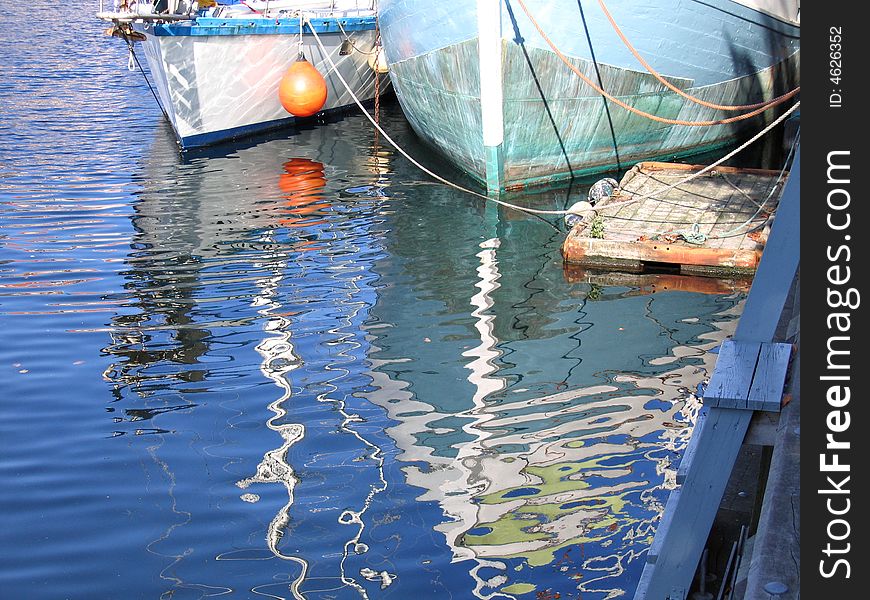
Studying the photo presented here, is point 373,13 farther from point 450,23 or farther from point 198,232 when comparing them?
point 198,232

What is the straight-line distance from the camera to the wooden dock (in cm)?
869

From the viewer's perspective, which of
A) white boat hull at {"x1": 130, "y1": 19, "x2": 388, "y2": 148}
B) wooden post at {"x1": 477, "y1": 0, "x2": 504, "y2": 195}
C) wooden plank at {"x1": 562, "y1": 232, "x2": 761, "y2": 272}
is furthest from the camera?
white boat hull at {"x1": 130, "y1": 19, "x2": 388, "y2": 148}

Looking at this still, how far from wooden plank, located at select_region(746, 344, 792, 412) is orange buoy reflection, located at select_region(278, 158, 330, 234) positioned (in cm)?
728

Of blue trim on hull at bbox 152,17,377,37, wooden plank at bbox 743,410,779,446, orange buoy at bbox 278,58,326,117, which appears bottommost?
wooden plank at bbox 743,410,779,446

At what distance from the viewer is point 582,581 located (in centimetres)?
455

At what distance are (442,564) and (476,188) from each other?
Answer: 8128 millimetres

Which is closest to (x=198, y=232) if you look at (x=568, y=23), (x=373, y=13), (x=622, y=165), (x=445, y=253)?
(x=445, y=253)

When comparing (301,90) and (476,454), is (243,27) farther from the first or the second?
(476,454)

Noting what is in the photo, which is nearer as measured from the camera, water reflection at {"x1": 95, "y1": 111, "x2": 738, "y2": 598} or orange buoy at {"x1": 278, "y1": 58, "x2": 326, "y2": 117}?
water reflection at {"x1": 95, "y1": 111, "x2": 738, "y2": 598}

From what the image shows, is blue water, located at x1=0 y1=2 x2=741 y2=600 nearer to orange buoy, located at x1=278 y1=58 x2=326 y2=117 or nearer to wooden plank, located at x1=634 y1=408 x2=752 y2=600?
wooden plank, located at x1=634 y1=408 x2=752 y2=600

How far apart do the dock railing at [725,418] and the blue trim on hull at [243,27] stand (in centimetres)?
1143

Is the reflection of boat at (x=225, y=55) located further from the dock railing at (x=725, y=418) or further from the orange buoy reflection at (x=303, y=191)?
the dock railing at (x=725, y=418)

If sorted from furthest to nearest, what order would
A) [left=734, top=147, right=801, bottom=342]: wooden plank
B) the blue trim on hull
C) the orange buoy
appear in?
the orange buoy < the blue trim on hull < [left=734, top=147, right=801, bottom=342]: wooden plank

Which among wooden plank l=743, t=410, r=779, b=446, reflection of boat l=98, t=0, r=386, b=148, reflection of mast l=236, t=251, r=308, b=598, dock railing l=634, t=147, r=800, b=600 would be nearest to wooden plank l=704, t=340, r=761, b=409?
dock railing l=634, t=147, r=800, b=600
